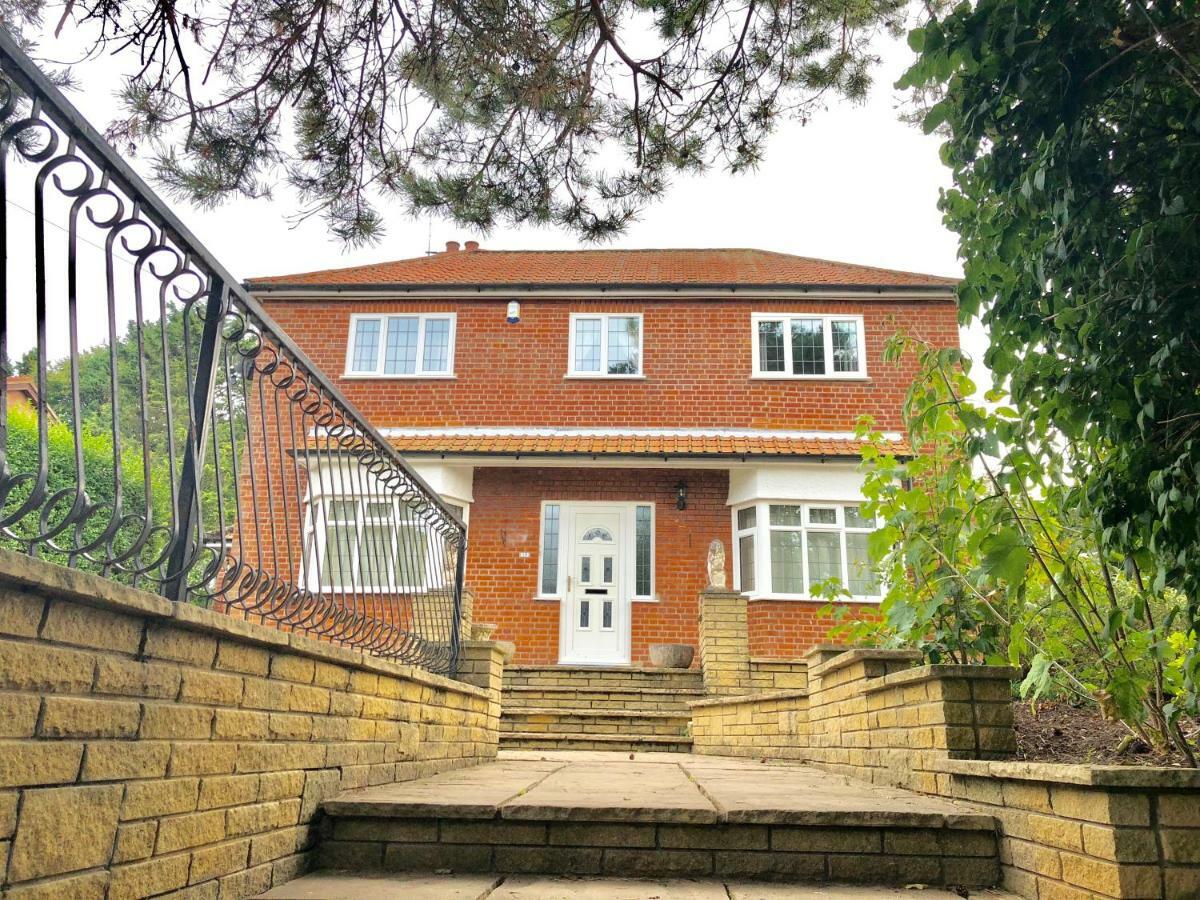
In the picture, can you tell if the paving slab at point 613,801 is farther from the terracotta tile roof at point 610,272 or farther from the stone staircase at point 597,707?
the terracotta tile roof at point 610,272

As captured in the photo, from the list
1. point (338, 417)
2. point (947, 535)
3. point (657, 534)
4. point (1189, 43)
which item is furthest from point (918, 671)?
point (657, 534)

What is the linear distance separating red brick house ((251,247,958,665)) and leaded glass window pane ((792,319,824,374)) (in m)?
0.03

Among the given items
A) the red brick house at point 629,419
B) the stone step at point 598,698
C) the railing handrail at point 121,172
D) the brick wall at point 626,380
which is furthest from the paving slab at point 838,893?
the brick wall at point 626,380

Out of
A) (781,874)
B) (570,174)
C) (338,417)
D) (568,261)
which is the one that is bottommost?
(781,874)

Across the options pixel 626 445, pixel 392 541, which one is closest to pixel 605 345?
pixel 626 445

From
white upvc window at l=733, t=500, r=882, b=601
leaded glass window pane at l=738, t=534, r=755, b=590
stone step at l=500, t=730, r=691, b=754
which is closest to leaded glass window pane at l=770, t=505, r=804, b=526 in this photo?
white upvc window at l=733, t=500, r=882, b=601

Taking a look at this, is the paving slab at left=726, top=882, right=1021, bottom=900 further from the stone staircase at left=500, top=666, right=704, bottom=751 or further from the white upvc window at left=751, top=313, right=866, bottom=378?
the white upvc window at left=751, top=313, right=866, bottom=378

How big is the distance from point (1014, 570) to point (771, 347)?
1095cm

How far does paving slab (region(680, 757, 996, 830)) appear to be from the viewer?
2762 mm

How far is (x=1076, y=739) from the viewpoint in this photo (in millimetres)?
3623

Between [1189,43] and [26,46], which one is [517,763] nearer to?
[26,46]

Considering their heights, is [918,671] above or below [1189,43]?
below

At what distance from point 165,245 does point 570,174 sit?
3.54m

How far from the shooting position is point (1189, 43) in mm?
2168
